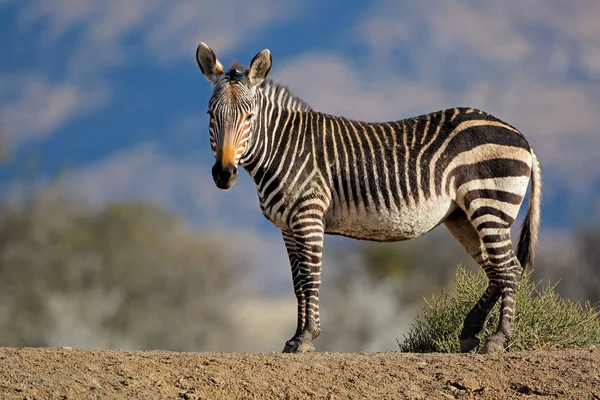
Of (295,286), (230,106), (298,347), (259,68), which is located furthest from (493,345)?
(259,68)

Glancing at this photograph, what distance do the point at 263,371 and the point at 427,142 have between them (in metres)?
4.20

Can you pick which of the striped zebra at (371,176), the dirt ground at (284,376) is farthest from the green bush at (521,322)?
the dirt ground at (284,376)

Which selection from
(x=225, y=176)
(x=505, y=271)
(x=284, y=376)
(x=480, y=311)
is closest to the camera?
(x=284, y=376)

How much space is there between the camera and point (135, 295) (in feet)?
100

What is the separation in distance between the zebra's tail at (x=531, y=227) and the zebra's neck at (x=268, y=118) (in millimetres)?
3356

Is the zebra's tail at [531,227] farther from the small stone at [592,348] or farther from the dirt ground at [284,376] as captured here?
the dirt ground at [284,376]

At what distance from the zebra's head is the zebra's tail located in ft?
13.3

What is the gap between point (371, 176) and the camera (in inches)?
421

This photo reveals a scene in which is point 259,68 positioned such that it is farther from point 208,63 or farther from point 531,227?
point 531,227

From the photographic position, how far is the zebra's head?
32.6ft

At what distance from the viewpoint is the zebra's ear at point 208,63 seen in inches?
421

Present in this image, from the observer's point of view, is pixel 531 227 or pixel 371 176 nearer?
pixel 371 176

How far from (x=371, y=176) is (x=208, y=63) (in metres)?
2.64

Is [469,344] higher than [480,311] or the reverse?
the reverse
